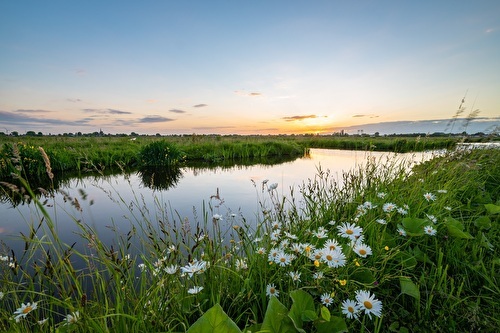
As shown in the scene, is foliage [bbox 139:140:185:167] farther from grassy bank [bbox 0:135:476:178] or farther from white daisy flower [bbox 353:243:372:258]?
white daisy flower [bbox 353:243:372:258]

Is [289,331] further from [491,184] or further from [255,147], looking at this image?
[255,147]

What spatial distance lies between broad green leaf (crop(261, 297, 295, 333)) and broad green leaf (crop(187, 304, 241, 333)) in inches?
9.6

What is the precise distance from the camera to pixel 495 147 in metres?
5.68

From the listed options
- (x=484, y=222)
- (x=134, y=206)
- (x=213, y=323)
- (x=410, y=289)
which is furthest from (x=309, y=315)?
(x=134, y=206)

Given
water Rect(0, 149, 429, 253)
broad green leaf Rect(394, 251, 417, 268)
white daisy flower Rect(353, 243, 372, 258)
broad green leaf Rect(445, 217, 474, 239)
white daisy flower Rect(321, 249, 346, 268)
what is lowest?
water Rect(0, 149, 429, 253)

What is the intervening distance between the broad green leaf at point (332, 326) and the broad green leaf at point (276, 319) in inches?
6.0

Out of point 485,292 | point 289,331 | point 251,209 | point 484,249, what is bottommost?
point 251,209

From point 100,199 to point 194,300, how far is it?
6.10 m

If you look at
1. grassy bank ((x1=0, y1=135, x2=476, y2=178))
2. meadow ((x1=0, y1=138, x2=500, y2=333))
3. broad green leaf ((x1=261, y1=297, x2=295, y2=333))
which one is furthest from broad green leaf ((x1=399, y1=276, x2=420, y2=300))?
grassy bank ((x1=0, y1=135, x2=476, y2=178))

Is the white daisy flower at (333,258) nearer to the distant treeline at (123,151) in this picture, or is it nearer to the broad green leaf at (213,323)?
the broad green leaf at (213,323)

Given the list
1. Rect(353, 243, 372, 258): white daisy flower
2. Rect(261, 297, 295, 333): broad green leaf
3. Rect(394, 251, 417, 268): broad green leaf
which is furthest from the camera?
Rect(394, 251, 417, 268): broad green leaf

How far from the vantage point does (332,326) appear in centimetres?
123

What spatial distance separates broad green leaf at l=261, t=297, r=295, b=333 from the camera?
1.18 metres

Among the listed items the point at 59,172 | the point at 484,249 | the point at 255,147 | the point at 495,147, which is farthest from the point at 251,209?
the point at 255,147
